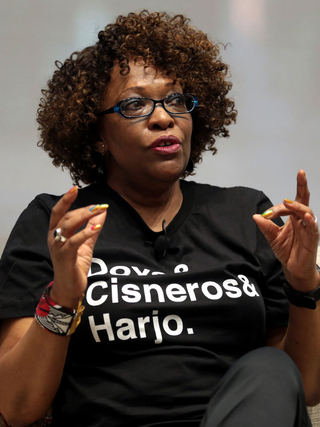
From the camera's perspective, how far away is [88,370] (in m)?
1.14

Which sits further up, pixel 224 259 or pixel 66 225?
pixel 66 225

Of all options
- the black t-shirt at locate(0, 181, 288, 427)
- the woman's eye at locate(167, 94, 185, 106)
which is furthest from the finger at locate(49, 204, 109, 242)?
the woman's eye at locate(167, 94, 185, 106)

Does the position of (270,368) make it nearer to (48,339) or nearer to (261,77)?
(48,339)

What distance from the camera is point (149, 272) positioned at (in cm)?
120

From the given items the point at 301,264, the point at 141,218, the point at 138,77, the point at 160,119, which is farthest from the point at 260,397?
the point at 138,77

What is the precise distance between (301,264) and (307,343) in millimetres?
232

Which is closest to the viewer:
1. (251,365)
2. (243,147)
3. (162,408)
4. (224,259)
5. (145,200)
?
(251,365)

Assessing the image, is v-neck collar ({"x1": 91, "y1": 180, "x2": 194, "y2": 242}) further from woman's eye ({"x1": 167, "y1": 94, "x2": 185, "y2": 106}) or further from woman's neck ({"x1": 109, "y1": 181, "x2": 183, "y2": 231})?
woman's eye ({"x1": 167, "y1": 94, "x2": 185, "y2": 106})

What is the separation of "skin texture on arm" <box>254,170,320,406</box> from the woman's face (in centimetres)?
31

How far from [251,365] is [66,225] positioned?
39 centimetres

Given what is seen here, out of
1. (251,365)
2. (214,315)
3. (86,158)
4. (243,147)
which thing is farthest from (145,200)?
(243,147)

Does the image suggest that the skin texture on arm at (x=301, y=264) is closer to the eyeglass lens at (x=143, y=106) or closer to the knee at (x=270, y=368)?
the knee at (x=270, y=368)

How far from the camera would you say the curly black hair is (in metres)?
1.38

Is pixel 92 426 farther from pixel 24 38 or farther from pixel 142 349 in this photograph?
pixel 24 38
